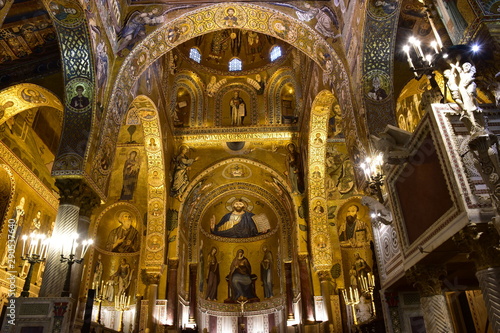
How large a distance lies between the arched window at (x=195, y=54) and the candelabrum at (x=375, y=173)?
37.3 ft

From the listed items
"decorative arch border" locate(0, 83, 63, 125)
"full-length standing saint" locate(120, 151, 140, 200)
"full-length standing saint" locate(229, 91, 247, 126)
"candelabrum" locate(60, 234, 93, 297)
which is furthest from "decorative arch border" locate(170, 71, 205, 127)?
"candelabrum" locate(60, 234, 93, 297)

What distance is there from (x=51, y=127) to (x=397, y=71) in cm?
1218

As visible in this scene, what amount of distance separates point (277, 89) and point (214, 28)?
616 cm

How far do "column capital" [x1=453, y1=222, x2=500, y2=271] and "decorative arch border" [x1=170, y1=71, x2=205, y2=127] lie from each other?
42.7ft

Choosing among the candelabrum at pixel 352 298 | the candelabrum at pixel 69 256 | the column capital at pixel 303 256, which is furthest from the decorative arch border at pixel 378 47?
the column capital at pixel 303 256

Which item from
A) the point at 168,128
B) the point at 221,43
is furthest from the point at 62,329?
the point at 221,43

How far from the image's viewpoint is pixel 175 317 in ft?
45.7

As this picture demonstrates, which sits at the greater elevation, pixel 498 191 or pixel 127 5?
pixel 127 5

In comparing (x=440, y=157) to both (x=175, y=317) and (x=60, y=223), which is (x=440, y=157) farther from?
(x=175, y=317)

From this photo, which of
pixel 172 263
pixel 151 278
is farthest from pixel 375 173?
pixel 172 263

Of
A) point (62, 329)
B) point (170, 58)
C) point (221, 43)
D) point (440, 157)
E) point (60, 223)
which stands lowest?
point (62, 329)

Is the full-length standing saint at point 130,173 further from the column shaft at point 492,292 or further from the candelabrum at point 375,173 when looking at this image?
the column shaft at point 492,292

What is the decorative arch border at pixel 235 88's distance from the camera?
1629 cm

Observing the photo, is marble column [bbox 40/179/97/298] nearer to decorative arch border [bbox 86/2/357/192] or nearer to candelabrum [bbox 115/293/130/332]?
decorative arch border [bbox 86/2/357/192]
